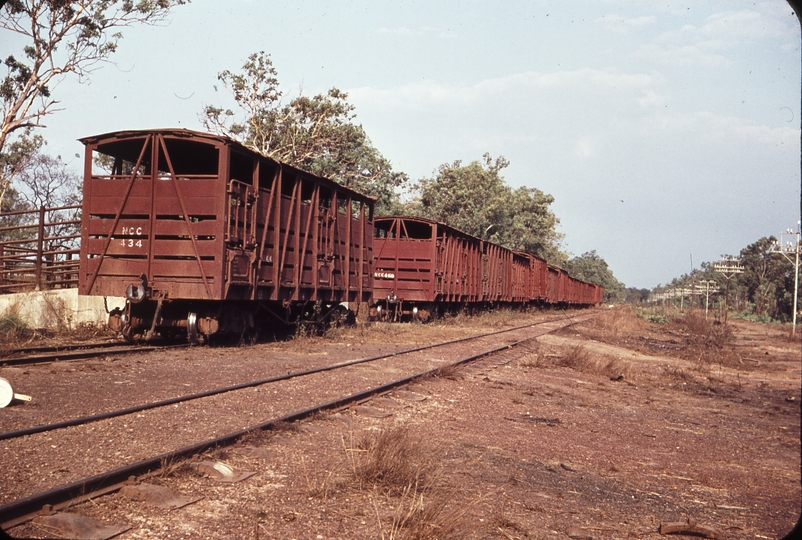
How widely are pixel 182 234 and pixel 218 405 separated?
17.5 ft

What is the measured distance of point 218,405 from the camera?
6762 millimetres

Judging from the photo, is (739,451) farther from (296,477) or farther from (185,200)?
(185,200)

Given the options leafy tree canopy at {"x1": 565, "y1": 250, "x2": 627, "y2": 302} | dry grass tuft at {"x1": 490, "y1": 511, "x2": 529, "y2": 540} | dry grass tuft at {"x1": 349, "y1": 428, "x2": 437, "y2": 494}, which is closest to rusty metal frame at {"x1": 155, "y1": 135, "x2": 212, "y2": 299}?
dry grass tuft at {"x1": 349, "y1": 428, "x2": 437, "y2": 494}

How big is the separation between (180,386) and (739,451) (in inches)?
248

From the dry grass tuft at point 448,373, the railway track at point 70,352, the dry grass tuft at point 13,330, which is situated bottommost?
the dry grass tuft at point 448,373

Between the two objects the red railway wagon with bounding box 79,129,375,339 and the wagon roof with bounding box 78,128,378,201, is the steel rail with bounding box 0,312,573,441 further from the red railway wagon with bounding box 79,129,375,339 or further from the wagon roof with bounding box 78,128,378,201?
the wagon roof with bounding box 78,128,378,201

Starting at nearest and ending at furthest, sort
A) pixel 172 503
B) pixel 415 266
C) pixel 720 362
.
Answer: pixel 172 503 < pixel 720 362 < pixel 415 266

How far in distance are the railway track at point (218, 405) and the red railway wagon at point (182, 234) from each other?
282 cm

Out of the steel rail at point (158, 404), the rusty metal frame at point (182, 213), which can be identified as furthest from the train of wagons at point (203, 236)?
the steel rail at point (158, 404)

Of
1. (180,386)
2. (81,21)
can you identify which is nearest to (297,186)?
(180,386)

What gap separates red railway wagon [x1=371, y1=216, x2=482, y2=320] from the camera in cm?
2167

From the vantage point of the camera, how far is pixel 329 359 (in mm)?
11469

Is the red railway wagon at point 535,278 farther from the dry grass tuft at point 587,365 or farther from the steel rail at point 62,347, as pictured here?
the steel rail at point 62,347

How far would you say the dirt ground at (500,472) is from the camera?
370cm
